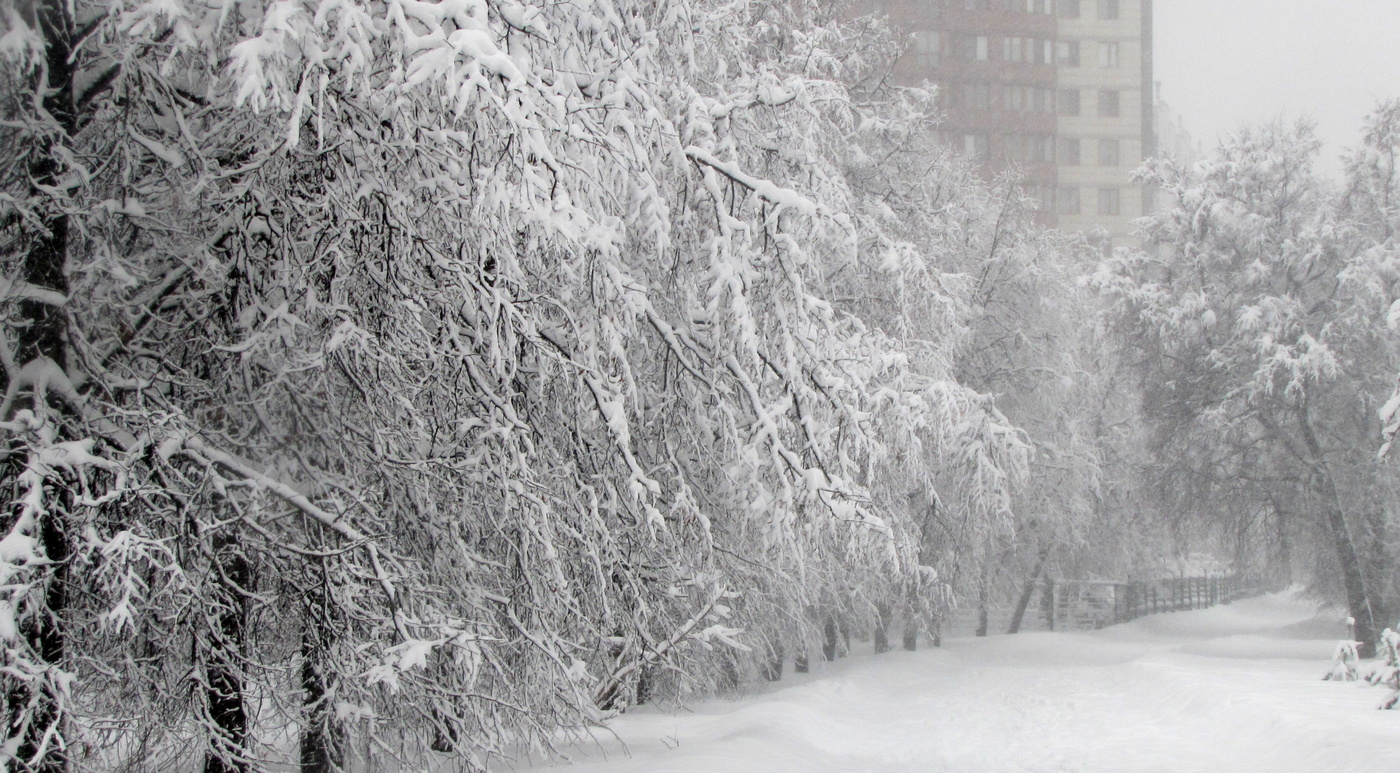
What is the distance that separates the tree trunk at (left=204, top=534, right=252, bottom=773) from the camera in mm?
4957

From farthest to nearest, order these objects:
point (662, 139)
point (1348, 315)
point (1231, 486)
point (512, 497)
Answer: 1. point (1231, 486)
2. point (1348, 315)
3. point (662, 139)
4. point (512, 497)

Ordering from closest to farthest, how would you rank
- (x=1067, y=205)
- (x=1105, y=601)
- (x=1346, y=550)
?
1. (x=1346, y=550)
2. (x=1105, y=601)
3. (x=1067, y=205)

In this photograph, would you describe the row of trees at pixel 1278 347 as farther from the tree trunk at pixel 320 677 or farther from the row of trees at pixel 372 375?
the tree trunk at pixel 320 677

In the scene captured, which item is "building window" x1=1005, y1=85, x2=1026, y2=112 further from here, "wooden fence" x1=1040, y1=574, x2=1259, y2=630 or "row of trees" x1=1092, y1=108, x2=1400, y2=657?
"row of trees" x1=1092, y1=108, x2=1400, y2=657

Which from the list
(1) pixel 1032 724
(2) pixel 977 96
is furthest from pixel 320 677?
(2) pixel 977 96

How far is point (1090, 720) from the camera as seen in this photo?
1373 cm

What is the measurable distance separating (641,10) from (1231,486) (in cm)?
2015

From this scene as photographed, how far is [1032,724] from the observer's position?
13453mm

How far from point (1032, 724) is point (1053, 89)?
64337mm

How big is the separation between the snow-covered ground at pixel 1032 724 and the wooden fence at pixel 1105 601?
41.3 ft

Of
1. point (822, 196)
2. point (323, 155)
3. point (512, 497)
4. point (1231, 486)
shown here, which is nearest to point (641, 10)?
point (822, 196)

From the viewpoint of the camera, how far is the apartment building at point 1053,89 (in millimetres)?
69562

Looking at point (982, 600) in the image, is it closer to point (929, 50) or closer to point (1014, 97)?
point (929, 50)

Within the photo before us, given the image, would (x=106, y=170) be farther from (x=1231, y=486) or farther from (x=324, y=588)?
(x=1231, y=486)
